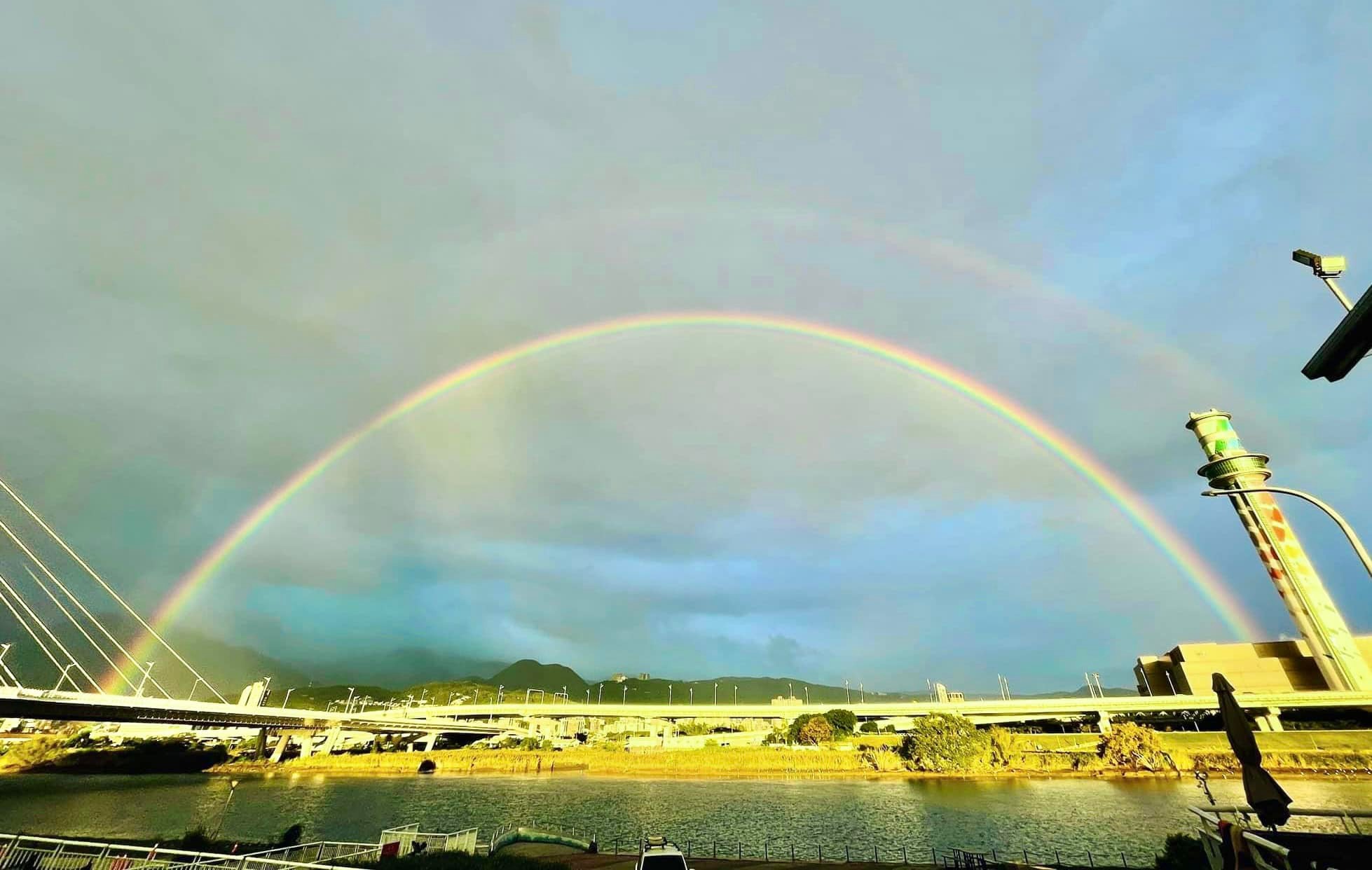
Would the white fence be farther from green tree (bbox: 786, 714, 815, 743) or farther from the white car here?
green tree (bbox: 786, 714, 815, 743)

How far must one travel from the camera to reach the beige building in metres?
132

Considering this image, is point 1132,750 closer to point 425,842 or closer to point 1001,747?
point 1001,747

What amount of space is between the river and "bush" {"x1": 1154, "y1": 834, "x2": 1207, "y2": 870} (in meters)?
23.5

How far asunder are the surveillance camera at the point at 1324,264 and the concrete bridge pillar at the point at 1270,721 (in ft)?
505

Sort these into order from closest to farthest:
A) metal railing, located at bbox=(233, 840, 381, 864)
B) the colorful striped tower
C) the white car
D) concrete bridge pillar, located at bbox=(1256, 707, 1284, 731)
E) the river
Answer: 1. the white car
2. metal railing, located at bbox=(233, 840, 381, 864)
3. the river
4. concrete bridge pillar, located at bbox=(1256, 707, 1284, 731)
5. the colorful striped tower

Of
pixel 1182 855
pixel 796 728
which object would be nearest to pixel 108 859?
pixel 1182 855

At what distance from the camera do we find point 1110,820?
55500 millimetres

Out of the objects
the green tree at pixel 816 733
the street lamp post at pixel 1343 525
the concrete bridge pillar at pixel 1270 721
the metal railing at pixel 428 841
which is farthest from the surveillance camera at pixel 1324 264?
the concrete bridge pillar at pixel 1270 721

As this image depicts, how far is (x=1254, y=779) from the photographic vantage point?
505 inches

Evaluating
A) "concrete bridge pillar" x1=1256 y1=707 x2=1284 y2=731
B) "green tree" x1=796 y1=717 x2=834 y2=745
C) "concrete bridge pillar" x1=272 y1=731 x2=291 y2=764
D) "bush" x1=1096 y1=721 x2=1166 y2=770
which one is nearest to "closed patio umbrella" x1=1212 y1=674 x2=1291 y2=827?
"bush" x1=1096 y1=721 x2=1166 y2=770

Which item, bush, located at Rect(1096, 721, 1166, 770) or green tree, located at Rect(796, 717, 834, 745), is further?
green tree, located at Rect(796, 717, 834, 745)

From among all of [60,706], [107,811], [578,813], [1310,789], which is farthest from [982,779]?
[60,706]

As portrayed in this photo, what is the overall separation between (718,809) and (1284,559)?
147077 mm

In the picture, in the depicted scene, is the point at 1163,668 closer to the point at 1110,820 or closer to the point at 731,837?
the point at 1110,820
